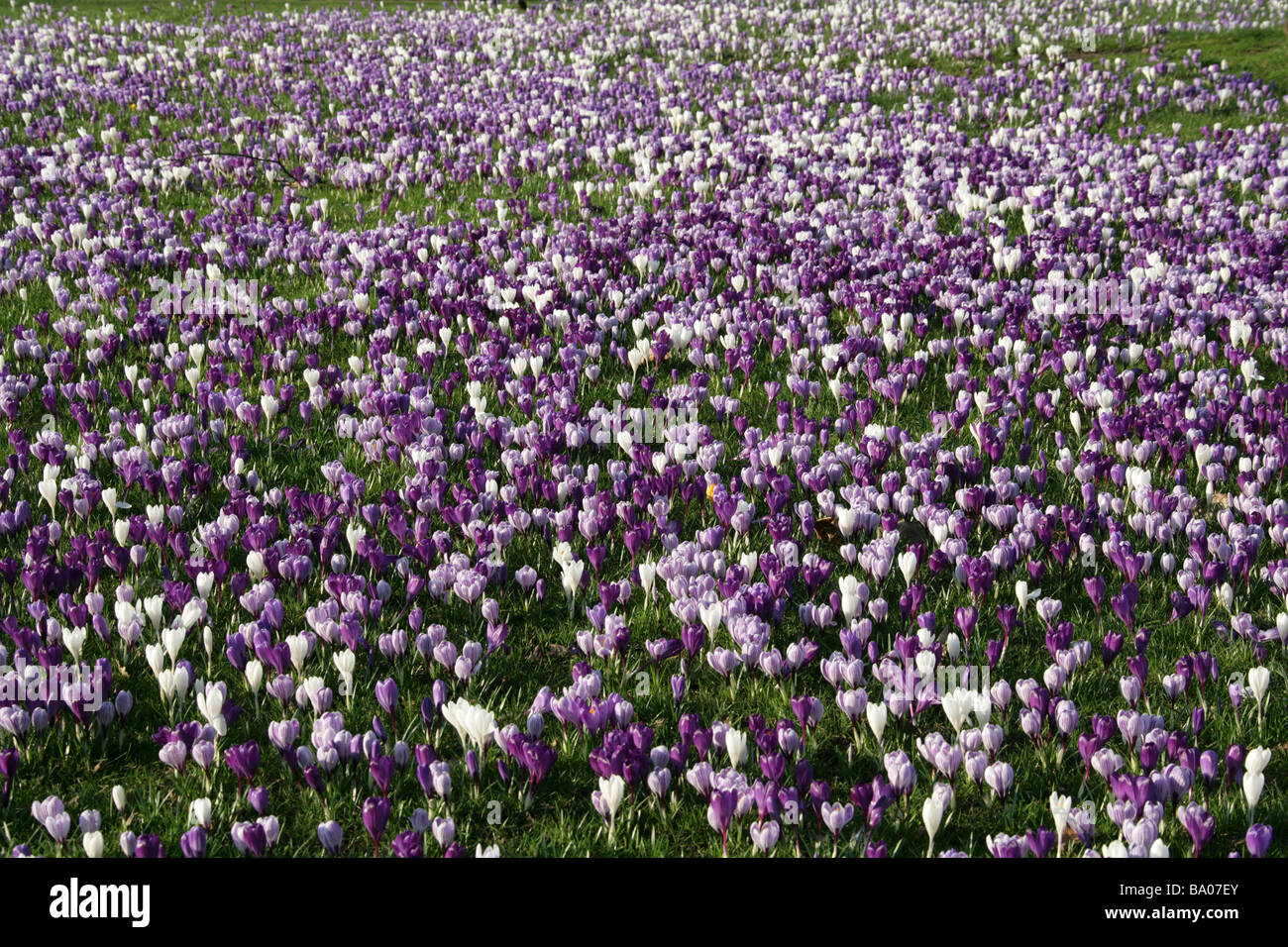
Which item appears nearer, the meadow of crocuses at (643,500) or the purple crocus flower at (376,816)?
the purple crocus flower at (376,816)

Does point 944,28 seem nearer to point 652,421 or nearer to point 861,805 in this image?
point 652,421

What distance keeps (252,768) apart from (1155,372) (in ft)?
24.0

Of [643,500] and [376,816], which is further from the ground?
[643,500]

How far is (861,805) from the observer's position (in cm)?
432

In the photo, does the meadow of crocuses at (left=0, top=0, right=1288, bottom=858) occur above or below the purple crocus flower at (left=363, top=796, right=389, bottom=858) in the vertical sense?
above

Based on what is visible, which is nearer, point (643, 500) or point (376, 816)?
point (376, 816)

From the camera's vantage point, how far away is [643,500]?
684 centimetres

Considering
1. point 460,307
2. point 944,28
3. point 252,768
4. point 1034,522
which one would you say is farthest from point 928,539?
point 944,28

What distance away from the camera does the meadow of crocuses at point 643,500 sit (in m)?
4.55

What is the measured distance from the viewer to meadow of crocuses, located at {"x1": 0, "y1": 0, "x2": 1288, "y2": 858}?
455 centimetres

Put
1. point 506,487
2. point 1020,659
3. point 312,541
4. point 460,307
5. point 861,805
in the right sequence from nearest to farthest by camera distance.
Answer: point 861,805, point 1020,659, point 312,541, point 506,487, point 460,307

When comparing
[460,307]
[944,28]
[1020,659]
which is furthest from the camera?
[944,28]

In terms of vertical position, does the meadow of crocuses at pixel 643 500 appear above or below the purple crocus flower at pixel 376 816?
above

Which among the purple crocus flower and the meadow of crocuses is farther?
the meadow of crocuses
